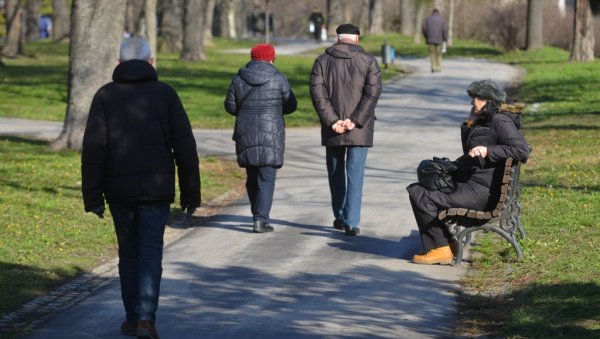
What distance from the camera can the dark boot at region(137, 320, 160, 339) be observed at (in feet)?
24.8

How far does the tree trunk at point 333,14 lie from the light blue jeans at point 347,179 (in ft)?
153

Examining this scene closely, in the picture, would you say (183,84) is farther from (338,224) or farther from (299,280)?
(299,280)

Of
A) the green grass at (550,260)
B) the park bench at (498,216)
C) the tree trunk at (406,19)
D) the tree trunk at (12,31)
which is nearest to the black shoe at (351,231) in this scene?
the green grass at (550,260)

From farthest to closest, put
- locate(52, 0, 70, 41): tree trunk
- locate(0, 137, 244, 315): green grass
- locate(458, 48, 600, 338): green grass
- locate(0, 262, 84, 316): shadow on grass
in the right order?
locate(52, 0, 70, 41): tree trunk, locate(0, 137, 244, 315): green grass, locate(0, 262, 84, 316): shadow on grass, locate(458, 48, 600, 338): green grass

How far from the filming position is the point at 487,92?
1008 centimetres

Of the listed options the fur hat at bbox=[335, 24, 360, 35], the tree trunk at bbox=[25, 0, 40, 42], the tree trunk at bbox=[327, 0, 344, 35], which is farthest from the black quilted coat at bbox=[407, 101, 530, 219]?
the tree trunk at bbox=[25, 0, 40, 42]

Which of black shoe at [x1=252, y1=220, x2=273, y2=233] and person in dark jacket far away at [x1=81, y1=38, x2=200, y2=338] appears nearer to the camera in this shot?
person in dark jacket far away at [x1=81, y1=38, x2=200, y2=338]

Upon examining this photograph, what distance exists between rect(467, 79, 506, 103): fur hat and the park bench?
0.52 m

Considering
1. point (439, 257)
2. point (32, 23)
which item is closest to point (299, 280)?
point (439, 257)

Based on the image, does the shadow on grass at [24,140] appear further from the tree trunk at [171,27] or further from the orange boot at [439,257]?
the tree trunk at [171,27]

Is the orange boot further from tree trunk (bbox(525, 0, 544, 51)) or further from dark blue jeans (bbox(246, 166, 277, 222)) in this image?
tree trunk (bbox(525, 0, 544, 51))

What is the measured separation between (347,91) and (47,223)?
3.08m

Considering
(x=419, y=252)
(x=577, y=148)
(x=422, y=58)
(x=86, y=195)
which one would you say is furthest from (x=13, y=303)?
(x=422, y=58)

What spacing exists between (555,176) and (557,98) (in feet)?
41.8
